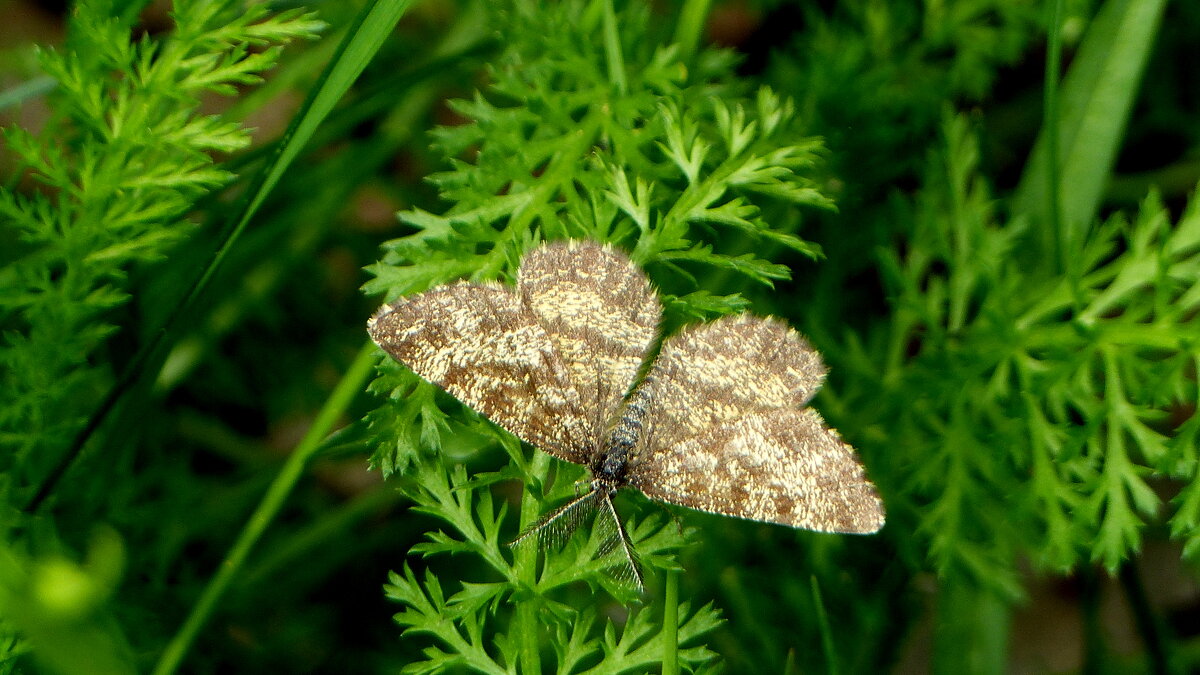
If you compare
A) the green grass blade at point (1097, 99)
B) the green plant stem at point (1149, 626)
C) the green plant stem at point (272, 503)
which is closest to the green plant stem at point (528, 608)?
the green plant stem at point (272, 503)

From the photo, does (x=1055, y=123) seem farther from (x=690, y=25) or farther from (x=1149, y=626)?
(x=1149, y=626)

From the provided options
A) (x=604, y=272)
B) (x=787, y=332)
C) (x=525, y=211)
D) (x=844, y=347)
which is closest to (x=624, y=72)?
(x=525, y=211)

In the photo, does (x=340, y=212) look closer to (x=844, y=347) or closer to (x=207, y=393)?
(x=207, y=393)

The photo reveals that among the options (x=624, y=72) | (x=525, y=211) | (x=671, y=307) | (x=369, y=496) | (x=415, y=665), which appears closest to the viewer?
→ (x=415, y=665)

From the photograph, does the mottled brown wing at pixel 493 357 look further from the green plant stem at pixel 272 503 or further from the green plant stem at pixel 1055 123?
the green plant stem at pixel 1055 123

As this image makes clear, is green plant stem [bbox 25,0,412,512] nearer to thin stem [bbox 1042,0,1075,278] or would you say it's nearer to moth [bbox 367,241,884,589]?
moth [bbox 367,241,884,589]

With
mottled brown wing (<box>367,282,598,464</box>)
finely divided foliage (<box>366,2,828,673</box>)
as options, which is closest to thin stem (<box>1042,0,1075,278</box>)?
finely divided foliage (<box>366,2,828,673</box>)

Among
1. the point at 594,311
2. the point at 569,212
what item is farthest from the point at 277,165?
the point at 594,311
